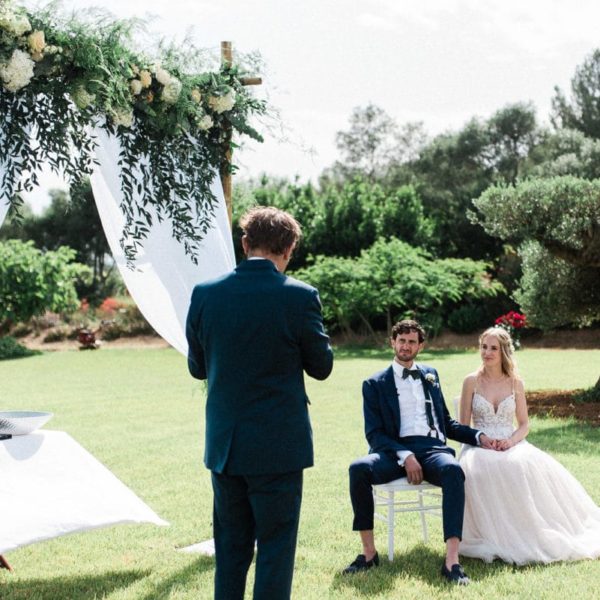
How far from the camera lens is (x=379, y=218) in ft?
90.0

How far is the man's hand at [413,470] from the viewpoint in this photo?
4.77 meters

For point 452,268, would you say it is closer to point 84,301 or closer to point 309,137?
point 84,301

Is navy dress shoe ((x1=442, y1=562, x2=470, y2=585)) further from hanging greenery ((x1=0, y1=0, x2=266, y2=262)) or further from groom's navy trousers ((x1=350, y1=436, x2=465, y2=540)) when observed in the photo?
hanging greenery ((x1=0, y1=0, x2=266, y2=262))

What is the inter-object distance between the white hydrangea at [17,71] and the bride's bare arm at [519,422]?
353 centimetres

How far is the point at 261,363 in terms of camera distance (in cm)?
303

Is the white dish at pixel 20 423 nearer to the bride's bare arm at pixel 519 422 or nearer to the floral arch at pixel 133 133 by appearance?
the floral arch at pixel 133 133

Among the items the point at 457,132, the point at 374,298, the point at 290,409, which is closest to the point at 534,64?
the point at 457,132

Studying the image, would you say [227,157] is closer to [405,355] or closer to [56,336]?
[405,355]

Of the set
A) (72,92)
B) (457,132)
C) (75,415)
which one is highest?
(457,132)

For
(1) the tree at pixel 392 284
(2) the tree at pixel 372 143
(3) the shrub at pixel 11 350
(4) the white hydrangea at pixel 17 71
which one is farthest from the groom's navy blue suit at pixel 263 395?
(2) the tree at pixel 372 143

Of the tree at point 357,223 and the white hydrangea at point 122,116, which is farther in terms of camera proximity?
the tree at point 357,223

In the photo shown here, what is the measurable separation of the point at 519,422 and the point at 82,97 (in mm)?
3406

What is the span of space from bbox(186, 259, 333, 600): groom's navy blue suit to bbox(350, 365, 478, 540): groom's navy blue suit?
168 centimetres

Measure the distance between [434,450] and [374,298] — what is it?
1823 cm
